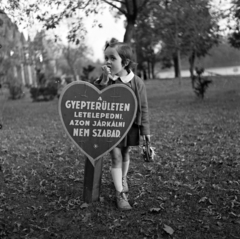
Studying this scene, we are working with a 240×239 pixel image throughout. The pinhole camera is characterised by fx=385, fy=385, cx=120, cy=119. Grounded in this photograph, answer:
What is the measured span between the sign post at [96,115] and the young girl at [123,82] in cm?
12

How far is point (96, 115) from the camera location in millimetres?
3201

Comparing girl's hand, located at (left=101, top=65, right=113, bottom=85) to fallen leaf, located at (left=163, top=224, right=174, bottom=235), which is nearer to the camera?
fallen leaf, located at (left=163, top=224, right=174, bottom=235)

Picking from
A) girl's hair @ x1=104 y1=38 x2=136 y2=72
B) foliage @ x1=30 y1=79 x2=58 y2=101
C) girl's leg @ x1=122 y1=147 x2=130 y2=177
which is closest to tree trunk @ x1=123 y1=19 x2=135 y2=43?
foliage @ x1=30 y1=79 x2=58 y2=101

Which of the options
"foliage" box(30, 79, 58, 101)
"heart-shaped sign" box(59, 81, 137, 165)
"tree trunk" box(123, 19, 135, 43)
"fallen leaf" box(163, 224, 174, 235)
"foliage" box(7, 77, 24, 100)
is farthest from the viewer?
"foliage" box(7, 77, 24, 100)

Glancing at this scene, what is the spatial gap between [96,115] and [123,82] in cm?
40

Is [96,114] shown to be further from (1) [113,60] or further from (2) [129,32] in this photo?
(2) [129,32]

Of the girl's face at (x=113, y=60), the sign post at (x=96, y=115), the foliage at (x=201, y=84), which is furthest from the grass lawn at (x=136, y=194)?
the foliage at (x=201, y=84)

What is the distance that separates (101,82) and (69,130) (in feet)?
1.61

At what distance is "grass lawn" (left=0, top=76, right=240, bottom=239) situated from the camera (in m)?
3.09

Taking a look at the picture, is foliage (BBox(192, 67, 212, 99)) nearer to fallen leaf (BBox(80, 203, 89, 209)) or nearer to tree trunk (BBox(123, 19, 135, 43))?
tree trunk (BBox(123, 19, 135, 43))

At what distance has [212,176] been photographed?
15.0ft

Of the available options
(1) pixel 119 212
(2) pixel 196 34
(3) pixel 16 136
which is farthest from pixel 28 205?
(2) pixel 196 34

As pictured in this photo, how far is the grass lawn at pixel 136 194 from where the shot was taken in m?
3.09

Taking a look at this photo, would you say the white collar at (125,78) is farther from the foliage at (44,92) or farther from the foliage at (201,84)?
the foliage at (44,92)
